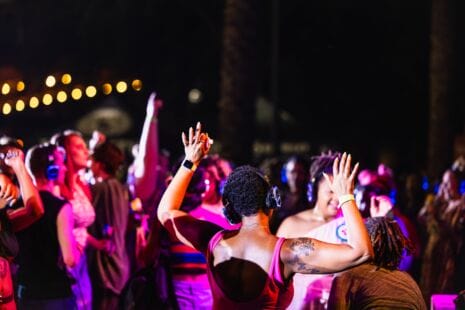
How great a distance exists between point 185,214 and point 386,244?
1167mm

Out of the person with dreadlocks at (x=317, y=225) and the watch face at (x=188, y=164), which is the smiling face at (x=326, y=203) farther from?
the watch face at (x=188, y=164)

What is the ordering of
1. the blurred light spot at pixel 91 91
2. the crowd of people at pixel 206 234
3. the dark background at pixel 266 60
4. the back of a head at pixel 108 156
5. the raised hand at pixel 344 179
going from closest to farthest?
1. the raised hand at pixel 344 179
2. the crowd of people at pixel 206 234
3. the blurred light spot at pixel 91 91
4. the back of a head at pixel 108 156
5. the dark background at pixel 266 60

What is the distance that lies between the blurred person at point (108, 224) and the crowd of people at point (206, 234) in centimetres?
1

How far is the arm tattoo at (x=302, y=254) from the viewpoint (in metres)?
4.54

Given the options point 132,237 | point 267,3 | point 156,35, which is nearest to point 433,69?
point 267,3

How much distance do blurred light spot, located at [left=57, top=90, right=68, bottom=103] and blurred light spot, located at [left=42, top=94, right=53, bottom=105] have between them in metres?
0.06

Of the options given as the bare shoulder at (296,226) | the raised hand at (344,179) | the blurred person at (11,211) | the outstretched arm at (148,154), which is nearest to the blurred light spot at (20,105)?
the blurred person at (11,211)

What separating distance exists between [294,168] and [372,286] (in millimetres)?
4613

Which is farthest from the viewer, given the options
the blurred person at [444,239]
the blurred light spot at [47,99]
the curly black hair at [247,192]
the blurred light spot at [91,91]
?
the blurred person at [444,239]

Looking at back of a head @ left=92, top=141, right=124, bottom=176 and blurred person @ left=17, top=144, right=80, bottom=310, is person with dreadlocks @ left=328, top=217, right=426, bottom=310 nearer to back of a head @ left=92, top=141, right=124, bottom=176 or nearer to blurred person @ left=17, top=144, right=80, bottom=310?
blurred person @ left=17, top=144, right=80, bottom=310

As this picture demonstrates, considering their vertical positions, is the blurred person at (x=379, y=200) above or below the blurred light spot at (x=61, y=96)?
below

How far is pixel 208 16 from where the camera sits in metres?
24.5

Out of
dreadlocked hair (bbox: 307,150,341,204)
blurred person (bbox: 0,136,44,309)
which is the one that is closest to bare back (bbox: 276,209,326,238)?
dreadlocked hair (bbox: 307,150,341,204)

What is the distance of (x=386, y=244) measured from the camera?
5113 millimetres
